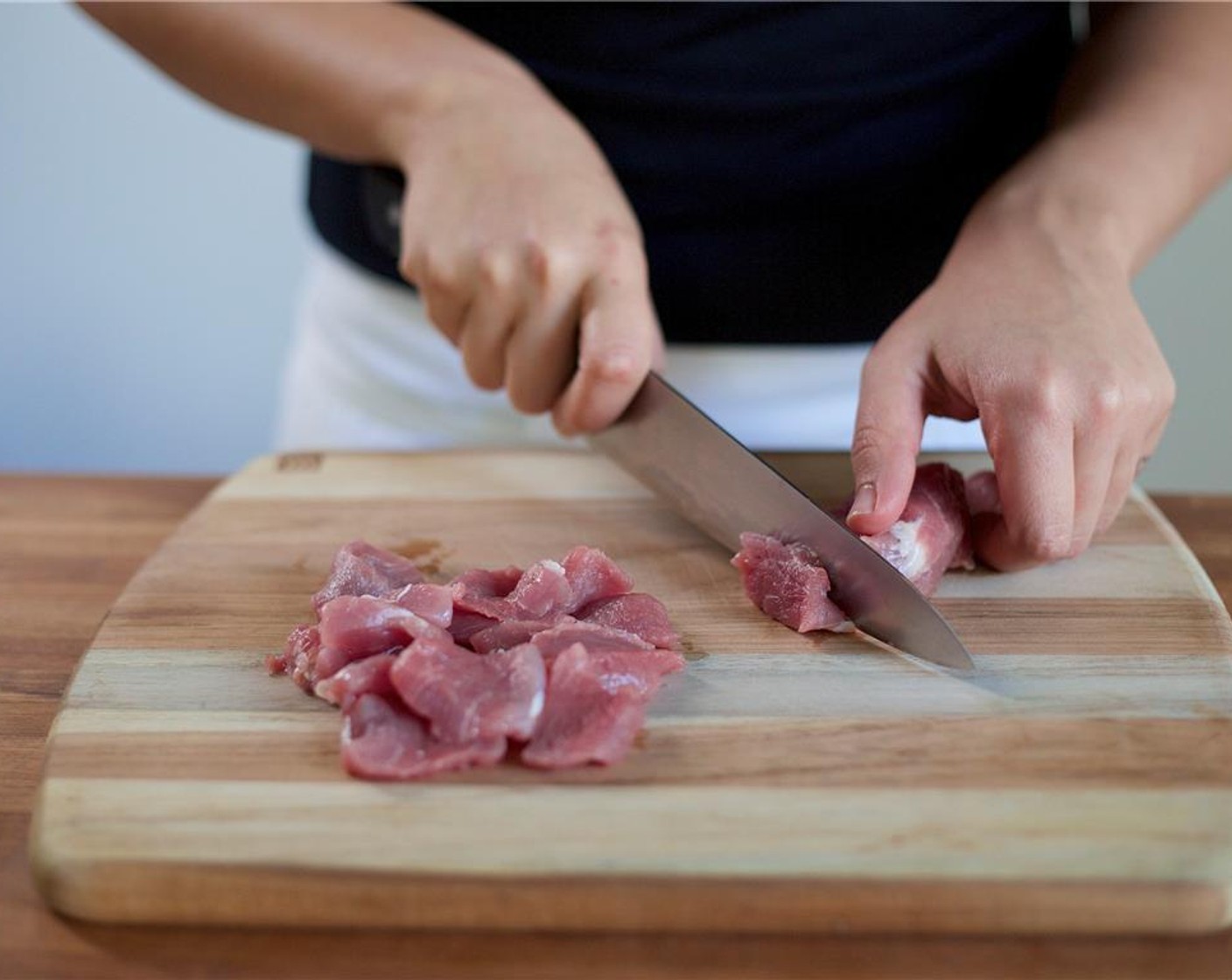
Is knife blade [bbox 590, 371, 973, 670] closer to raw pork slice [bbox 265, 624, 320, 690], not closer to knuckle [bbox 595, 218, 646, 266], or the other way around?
knuckle [bbox 595, 218, 646, 266]

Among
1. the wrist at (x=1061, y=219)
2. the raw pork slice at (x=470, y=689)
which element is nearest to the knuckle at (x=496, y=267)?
the raw pork slice at (x=470, y=689)

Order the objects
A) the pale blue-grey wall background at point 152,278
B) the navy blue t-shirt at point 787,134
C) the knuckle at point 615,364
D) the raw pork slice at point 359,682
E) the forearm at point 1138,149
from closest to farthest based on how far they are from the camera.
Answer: the raw pork slice at point 359,682, the knuckle at point 615,364, the forearm at point 1138,149, the navy blue t-shirt at point 787,134, the pale blue-grey wall background at point 152,278

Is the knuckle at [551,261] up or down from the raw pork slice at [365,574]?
up

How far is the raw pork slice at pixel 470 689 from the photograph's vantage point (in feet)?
5.15

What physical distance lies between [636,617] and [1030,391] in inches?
24.9

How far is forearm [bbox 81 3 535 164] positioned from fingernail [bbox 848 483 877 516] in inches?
36.6

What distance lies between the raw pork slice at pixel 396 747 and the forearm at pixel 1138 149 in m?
1.27

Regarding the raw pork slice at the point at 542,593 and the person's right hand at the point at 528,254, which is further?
the person's right hand at the point at 528,254

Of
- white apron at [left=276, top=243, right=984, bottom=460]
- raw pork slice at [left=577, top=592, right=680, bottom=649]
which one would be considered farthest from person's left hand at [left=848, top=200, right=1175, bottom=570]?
white apron at [left=276, top=243, right=984, bottom=460]

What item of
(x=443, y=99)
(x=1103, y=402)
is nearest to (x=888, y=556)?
(x=1103, y=402)

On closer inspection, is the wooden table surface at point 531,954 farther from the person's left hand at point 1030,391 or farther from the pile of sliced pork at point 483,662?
the person's left hand at point 1030,391

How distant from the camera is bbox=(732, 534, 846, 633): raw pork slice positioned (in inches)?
73.5

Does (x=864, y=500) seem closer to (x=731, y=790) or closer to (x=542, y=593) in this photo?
(x=542, y=593)

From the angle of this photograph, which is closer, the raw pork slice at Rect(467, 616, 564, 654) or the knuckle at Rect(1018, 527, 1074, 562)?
the raw pork slice at Rect(467, 616, 564, 654)
